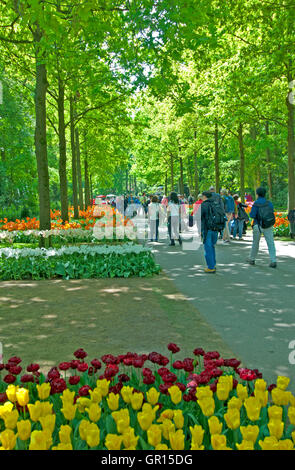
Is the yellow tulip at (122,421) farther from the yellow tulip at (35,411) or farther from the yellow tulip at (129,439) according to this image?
the yellow tulip at (35,411)

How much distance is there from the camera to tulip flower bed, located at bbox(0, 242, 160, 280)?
33.7 ft

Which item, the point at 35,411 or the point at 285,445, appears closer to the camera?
the point at 285,445

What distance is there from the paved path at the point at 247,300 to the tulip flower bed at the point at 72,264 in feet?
2.67

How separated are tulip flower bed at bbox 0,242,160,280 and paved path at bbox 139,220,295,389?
815 millimetres

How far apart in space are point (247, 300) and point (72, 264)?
14.0ft

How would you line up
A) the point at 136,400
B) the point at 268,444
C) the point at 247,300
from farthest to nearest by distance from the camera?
1. the point at 247,300
2. the point at 136,400
3. the point at 268,444

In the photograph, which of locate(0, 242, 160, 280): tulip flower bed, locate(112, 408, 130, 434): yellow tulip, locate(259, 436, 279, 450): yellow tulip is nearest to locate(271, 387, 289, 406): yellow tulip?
locate(259, 436, 279, 450): yellow tulip

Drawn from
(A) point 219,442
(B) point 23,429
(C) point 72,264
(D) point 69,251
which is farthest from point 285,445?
(D) point 69,251

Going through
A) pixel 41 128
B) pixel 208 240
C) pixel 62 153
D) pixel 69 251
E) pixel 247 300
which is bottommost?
pixel 247 300

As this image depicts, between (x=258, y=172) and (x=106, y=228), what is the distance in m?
25.1

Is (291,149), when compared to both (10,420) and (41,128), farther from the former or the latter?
(10,420)

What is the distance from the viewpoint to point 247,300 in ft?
25.2

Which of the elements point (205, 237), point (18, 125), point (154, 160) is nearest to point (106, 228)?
point (205, 237)

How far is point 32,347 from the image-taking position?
5.35 m
